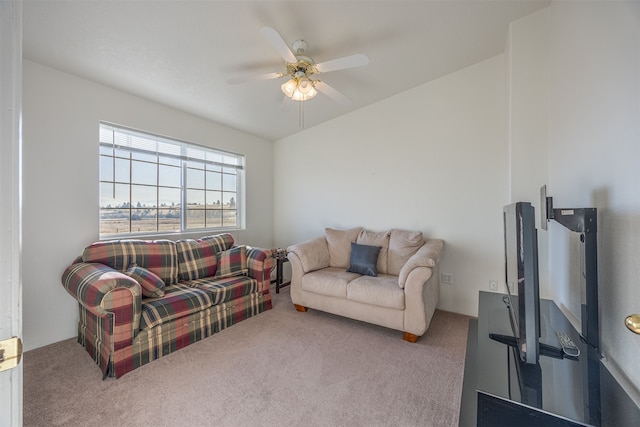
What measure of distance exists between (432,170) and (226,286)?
2.70m

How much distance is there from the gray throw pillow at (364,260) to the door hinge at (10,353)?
2.65 metres

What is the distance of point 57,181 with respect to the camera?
2.30 m

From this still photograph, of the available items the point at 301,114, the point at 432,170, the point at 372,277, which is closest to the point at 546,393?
the point at 372,277

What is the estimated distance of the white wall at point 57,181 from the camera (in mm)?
2160

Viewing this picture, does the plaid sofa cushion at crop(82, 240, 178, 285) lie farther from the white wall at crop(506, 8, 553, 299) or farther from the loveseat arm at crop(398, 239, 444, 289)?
the white wall at crop(506, 8, 553, 299)

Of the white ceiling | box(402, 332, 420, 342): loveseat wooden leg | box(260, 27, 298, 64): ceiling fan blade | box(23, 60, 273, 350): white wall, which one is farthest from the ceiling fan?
box(402, 332, 420, 342): loveseat wooden leg

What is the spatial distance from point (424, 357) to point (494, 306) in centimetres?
74

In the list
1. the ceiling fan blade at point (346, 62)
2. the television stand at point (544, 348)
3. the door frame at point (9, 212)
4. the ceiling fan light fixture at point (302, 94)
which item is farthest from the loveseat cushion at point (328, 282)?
the door frame at point (9, 212)

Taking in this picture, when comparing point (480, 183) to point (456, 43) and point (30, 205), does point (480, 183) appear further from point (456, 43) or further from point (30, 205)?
point (30, 205)

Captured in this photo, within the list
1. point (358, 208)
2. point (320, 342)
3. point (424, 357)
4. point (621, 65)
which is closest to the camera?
point (621, 65)

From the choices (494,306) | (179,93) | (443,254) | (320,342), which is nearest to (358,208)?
(443,254)

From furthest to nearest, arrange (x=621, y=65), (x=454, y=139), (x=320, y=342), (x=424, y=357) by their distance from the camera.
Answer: (x=454, y=139), (x=320, y=342), (x=424, y=357), (x=621, y=65)

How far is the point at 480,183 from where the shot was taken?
2.88 metres

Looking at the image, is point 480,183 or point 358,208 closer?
point 480,183
